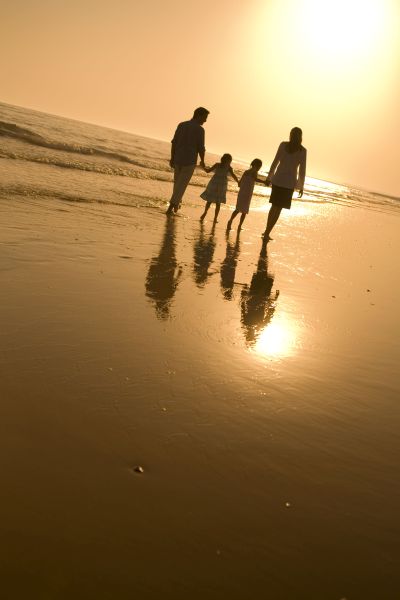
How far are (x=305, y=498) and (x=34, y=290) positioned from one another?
2726mm

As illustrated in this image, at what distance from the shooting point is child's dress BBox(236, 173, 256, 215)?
10703 mm

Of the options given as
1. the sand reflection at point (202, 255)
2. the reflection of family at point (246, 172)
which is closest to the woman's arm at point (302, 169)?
the reflection of family at point (246, 172)

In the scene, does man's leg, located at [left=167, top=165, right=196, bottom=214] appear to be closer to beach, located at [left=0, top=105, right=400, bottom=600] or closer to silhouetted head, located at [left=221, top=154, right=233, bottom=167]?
silhouetted head, located at [left=221, top=154, right=233, bottom=167]

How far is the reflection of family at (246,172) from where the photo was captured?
31.4ft

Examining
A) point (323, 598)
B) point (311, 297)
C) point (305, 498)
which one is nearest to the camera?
point (323, 598)

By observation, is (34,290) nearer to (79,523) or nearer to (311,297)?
(79,523)

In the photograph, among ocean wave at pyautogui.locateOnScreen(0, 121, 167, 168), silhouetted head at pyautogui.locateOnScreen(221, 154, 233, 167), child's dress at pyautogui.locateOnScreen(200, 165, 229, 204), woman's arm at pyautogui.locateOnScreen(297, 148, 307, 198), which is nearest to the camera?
woman's arm at pyautogui.locateOnScreen(297, 148, 307, 198)

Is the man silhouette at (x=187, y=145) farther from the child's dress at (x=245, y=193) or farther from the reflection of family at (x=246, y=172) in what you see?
the child's dress at (x=245, y=193)

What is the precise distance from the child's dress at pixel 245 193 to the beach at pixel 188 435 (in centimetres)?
534

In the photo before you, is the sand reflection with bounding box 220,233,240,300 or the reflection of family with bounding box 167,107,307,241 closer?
the sand reflection with bounding box 220,233,240,300

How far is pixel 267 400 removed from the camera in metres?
2.88

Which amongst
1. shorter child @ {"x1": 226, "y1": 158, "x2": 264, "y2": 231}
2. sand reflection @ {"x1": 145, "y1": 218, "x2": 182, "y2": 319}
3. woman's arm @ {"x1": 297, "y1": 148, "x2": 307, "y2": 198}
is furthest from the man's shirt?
sand reflection @ {"x1": 145, "y1": 218, "x2": 182, "y2": 319}

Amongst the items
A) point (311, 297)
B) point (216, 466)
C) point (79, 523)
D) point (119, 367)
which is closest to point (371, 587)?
point (216, 466)

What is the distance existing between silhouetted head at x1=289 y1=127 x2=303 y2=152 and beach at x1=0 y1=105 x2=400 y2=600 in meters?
4.62
